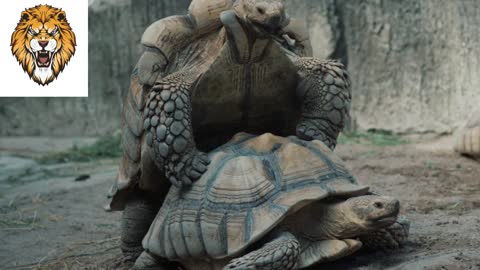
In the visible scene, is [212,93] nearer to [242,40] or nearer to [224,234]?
[242,40]

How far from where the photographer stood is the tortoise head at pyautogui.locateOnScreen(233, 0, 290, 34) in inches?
103

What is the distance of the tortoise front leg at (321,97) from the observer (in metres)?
3.03

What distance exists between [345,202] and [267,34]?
695 mm

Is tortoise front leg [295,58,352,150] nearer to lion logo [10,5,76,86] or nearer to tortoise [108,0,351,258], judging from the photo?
tortoise [108,0,351,258]

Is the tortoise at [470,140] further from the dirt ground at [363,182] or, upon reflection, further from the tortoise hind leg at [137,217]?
the tortoise hind leg at [137,217]

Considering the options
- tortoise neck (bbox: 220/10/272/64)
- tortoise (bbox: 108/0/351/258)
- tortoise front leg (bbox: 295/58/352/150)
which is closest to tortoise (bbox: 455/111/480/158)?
tortoise (bbox: 108/0/351/258)

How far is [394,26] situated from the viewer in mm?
8281

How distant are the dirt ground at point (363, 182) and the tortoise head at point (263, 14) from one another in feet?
3.09

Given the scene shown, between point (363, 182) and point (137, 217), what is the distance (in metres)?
2.62

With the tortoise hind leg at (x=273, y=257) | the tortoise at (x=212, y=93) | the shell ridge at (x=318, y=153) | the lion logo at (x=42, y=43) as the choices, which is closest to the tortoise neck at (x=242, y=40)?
the tortoise at (x=212, y=93)

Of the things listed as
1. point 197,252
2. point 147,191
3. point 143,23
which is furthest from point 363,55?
point 197,252

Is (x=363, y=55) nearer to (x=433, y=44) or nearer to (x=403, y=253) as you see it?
(x=433, y=44)

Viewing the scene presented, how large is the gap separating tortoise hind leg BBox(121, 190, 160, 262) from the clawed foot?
537 millimetres

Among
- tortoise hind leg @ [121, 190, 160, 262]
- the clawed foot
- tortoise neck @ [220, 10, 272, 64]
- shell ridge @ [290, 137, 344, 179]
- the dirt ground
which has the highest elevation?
tortoise neck @ [220, 10, 272, 64]
